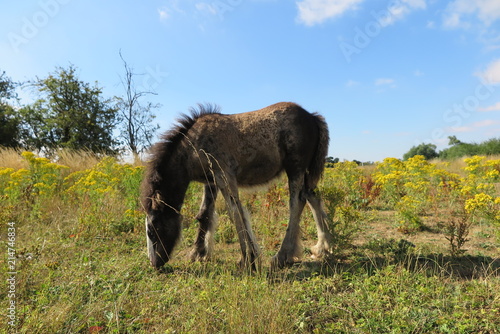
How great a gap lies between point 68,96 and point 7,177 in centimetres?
2345

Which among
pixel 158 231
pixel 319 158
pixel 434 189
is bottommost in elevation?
pixel 158 231

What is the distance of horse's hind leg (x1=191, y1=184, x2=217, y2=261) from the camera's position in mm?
4074

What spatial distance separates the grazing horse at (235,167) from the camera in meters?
3.48

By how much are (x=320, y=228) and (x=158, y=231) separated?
236 cm

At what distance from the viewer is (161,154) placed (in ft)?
11.9

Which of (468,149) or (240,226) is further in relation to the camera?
(468,149)

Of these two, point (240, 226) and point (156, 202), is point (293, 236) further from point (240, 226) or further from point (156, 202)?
point (156, 202)

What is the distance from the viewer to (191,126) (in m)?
3.82

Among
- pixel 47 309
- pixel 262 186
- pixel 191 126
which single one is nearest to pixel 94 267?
pixel 47 309

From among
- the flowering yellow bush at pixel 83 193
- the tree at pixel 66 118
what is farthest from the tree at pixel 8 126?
the flowering yellow bush at pixel 83 193

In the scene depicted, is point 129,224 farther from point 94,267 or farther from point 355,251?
point 355,251

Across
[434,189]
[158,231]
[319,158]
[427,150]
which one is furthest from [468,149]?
[158,231]

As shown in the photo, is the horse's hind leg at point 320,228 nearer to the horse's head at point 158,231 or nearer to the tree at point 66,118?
the horse's head at point 158,231

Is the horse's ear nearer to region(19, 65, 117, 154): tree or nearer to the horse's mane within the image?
the horse's mane
